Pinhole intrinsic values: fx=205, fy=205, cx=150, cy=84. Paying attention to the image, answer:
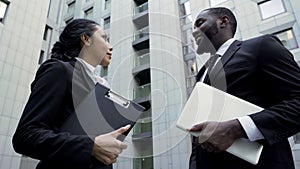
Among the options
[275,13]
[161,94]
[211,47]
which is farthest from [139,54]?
[211,47]

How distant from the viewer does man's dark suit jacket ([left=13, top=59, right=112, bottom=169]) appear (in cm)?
65

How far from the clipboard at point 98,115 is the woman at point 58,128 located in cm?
4

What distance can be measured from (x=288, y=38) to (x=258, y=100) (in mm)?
6018

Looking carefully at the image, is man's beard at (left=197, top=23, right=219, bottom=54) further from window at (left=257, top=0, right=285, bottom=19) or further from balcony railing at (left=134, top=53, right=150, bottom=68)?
balcony railing at (left=134, top=53, right=150, bottom=68)

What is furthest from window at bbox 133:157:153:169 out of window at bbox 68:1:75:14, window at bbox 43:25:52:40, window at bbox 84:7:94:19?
window at bbox 68:1:75:14

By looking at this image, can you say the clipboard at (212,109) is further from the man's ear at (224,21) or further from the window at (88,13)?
the window at (88,13)

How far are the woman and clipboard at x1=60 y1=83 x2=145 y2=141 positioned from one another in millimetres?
44

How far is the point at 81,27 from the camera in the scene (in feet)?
Answer: 3.71

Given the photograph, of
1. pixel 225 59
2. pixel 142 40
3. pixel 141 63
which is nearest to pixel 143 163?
pixel 141 63

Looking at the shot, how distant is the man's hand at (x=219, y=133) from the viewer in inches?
28.7

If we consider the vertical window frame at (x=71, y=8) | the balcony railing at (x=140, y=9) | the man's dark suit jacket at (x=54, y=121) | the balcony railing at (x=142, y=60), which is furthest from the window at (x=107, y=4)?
the man's dark suit jacket at (x=54, y=121)

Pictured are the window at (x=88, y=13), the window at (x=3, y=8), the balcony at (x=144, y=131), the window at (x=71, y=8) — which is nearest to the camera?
the window at (x=3, y=8)

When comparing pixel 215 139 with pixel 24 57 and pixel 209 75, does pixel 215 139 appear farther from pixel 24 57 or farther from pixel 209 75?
pixel 24 57

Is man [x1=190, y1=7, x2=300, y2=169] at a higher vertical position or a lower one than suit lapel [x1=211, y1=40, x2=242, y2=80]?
lower
